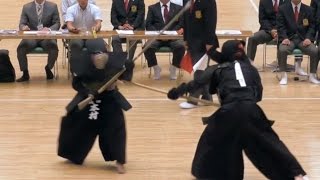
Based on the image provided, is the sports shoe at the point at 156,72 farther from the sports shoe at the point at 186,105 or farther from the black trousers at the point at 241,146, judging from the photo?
the black trousers at the point at 241,146

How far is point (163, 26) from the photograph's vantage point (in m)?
14.5

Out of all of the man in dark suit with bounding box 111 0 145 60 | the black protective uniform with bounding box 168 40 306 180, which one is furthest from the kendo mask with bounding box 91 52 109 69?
the man in dark suit with bounding box 111 0 145 60

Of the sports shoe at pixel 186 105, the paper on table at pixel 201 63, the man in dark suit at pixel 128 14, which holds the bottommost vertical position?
the sports shoe at pixel 186 105

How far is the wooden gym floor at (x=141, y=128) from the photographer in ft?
→ 30.2

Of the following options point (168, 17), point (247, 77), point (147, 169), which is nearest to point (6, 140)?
point (147, 169)

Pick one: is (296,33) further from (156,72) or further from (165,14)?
(156,72)

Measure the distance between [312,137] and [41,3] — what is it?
636 cm

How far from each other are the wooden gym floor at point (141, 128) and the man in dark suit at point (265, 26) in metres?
0.65

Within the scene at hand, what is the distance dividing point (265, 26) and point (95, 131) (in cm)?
645

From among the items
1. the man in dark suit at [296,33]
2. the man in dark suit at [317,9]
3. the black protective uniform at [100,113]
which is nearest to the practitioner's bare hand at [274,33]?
the man in dark suit at [296,33]

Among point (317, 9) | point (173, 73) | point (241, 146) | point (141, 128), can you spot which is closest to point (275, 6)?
point (317, 9)

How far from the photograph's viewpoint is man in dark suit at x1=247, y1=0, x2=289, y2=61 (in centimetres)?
1460

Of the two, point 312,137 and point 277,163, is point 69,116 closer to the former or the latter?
point 277,163

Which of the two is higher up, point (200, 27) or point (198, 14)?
point (198, 14)
